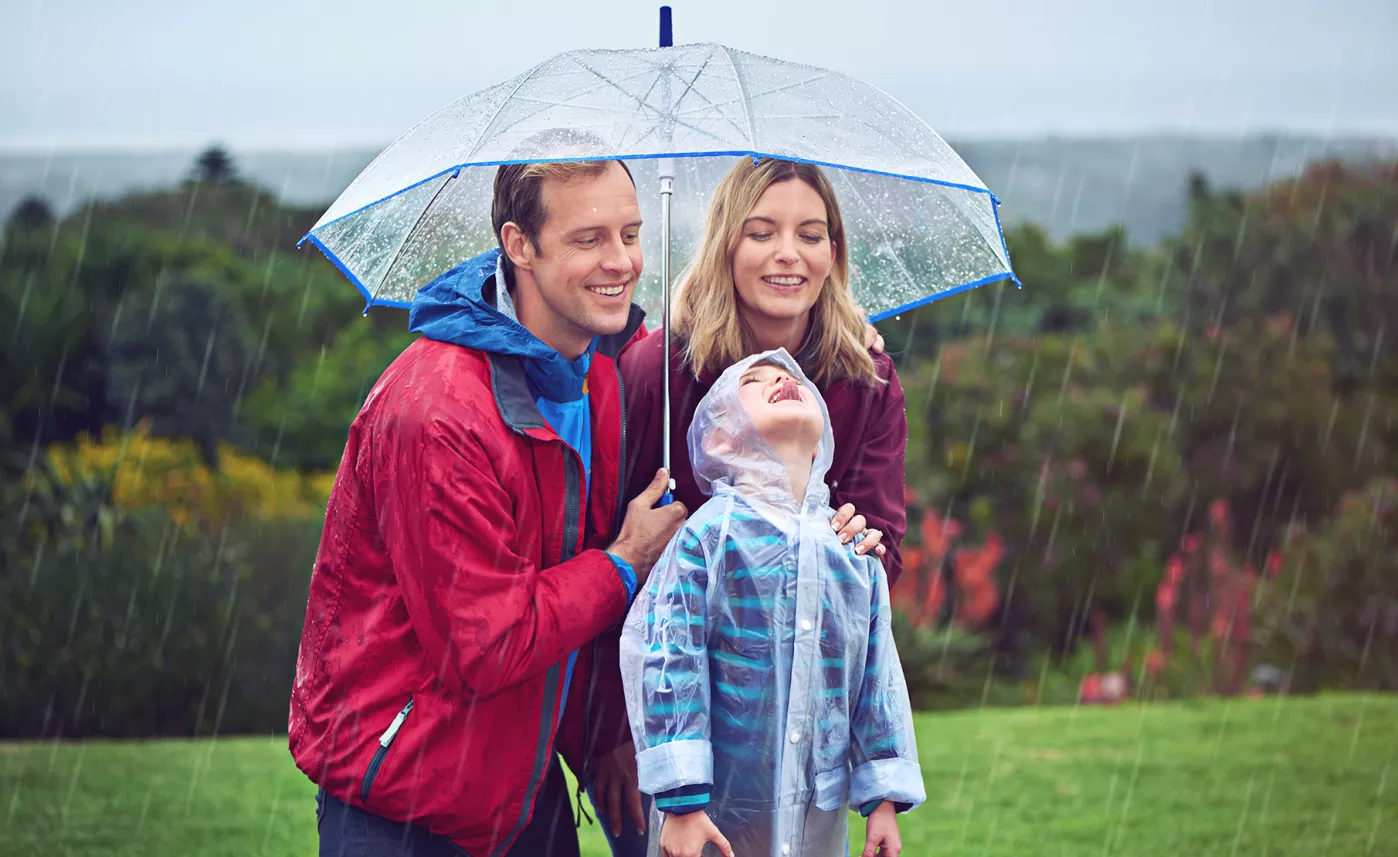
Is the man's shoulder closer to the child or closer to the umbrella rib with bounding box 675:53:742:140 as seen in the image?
the child

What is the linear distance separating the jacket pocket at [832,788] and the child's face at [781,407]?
27.4 inches

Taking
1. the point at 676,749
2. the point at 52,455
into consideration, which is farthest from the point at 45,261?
the point at 676,749

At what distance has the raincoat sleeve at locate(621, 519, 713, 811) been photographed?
9.11 ft

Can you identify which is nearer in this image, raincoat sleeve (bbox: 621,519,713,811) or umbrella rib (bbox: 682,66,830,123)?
raincoat sleeve (bbox: 621,519,713,811)

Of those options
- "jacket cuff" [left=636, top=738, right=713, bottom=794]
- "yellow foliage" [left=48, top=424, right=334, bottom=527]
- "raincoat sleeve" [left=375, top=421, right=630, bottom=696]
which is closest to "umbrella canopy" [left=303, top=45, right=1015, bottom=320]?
"raincoat sleeve" [left=375, top=421, right=630, bottom=696]

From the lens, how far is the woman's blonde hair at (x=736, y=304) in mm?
3328

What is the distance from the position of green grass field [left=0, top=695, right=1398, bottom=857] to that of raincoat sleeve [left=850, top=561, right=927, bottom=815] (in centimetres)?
249

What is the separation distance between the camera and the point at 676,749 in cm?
277

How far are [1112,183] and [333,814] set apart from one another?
13647mm

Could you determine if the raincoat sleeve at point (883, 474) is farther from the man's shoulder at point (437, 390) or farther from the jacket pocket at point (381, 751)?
the jacket pocket at point (381, 751)

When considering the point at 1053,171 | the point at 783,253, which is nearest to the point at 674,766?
the point at 783,253

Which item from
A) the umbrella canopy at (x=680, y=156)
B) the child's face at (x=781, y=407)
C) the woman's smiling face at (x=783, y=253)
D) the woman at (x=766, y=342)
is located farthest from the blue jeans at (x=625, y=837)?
the umbrella canopy at (x=680, y=156)

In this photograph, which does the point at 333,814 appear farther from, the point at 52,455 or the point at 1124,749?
the point at 52,455

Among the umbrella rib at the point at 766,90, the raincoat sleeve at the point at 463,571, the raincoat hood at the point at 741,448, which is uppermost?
the umbrella rib at the point at 766,90
